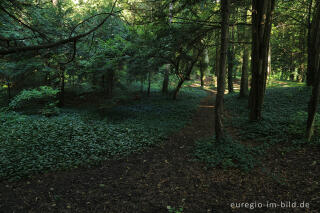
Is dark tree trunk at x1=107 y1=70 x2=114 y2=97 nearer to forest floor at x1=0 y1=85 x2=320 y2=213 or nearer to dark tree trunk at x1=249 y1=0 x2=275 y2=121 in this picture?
forest floor at x1=0 y1=85 x2=320 y2=213

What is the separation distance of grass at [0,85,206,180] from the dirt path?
1.77 ft

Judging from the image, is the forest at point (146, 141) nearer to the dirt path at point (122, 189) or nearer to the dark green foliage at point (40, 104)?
the dirt path at point (122, 189)

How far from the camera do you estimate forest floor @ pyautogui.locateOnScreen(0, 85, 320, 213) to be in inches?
146

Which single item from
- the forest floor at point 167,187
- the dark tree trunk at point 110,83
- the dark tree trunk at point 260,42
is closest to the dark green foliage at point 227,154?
the forest floor at point 167,187

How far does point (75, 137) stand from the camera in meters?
7.07

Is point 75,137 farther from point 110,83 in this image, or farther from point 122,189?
point 110,83

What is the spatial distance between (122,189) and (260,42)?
7.70 m

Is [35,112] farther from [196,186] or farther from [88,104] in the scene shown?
[196,186]

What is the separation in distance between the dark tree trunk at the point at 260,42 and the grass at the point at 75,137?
386cm

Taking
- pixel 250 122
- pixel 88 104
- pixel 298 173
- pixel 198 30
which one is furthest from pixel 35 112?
pixel 298 173

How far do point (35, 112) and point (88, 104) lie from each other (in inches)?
137

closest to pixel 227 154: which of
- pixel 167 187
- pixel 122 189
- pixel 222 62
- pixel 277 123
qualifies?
pixel 167 187

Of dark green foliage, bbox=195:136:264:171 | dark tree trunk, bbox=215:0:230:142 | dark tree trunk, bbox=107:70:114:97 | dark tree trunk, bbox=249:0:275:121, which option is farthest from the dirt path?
dark tree trunk, bbox=107:70:114:97

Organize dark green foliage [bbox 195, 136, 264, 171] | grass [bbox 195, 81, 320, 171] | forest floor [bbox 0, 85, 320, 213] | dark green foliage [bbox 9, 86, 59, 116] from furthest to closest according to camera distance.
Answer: dark green foliage [bbox 9, 86, 59, 116]
grass [bbox 195, 81, 320, 171]
dark green foliage [bbox 195, 136, 264, 171]
forest floor [bbox 0, 85, 320, 213]
